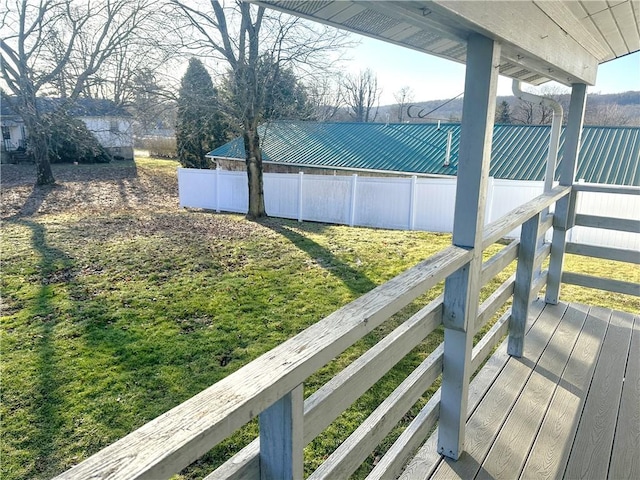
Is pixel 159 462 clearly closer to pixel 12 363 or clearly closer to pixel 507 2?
pixel 507 2

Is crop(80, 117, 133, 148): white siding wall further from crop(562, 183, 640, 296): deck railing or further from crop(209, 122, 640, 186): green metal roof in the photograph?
crop(562, 183, 640, 296): deck railing

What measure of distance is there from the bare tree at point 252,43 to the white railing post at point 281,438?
831 cm

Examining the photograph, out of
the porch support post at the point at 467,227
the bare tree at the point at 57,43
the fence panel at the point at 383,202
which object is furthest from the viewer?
the bare tree at the point at 57,43

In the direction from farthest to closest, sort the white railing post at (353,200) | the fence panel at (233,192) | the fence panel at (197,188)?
the fence panel at (197,188) → the fence panel at (233,192) → the white railing post at (353,200)

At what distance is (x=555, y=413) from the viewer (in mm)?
2191

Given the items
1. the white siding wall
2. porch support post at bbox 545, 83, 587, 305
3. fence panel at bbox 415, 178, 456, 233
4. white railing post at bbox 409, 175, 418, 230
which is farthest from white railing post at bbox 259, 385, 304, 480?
the white siding wall

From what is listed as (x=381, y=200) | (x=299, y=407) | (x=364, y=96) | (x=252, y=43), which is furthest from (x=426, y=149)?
(x=364, y=96)

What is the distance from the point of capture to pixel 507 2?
1402 millimetres

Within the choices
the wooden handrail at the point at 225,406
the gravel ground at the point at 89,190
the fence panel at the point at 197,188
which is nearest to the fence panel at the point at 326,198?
the fence panel at the point at 197,188

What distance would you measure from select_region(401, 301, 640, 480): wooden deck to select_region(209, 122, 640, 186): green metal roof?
281 inches

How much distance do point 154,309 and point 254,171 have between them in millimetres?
5684

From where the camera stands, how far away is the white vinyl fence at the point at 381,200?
778cm

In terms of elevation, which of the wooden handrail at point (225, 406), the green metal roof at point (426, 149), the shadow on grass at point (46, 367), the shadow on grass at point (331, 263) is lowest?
the shadow on grass at point (46, 367)

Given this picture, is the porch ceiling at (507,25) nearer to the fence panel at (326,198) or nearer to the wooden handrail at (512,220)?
the wooden handrail at (512,220)
